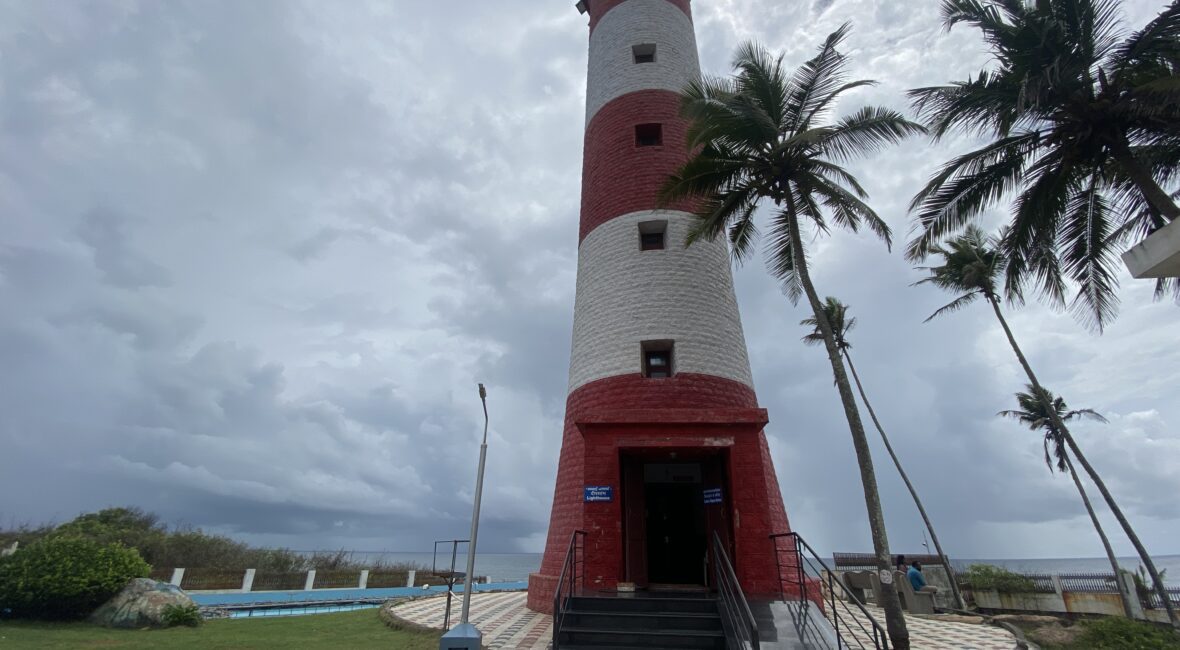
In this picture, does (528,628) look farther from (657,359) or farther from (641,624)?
(657,359)

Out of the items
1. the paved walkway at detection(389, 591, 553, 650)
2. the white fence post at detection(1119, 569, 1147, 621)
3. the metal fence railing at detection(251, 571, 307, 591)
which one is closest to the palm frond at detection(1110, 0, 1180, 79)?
the paved walkway at detection(389, 591, 553, 650)

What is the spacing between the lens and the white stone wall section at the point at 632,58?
51.9 ft

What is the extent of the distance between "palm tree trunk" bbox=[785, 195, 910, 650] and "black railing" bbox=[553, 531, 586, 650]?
4.24 m

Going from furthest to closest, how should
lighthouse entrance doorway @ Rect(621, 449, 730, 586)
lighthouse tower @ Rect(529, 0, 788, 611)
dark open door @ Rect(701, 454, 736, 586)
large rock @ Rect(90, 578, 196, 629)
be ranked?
large rock @ Rect(90, 578, 196, 629) < lighthouse entrance doorway @ Rect(621, 449, 730, 586) < dark open door @ Rect(701, 454, 736, 586) < lighthouse tower @ Rect(529, 0, 788, 611)

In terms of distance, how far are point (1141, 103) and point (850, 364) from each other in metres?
20.5

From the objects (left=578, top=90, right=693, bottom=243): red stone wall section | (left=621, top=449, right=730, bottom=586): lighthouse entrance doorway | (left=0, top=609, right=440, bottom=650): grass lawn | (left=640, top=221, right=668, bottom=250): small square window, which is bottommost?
(left=0, top=609, right=440, bottom=650): grass lawn

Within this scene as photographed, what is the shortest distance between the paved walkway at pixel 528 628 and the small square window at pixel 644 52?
1470 centimetres

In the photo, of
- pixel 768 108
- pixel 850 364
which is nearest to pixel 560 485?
pixel 768 108

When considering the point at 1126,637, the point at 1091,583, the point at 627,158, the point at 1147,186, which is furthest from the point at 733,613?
the point at 1091,583

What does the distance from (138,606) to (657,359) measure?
1209 cm

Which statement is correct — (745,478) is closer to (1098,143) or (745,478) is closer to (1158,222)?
(1098,143)

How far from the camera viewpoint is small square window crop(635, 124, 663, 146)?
15.0m

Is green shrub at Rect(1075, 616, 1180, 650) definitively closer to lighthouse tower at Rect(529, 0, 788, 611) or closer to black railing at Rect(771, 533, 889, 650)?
black railing at Rect(771, 533, 889, 650)

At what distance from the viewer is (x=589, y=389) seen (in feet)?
40.6
